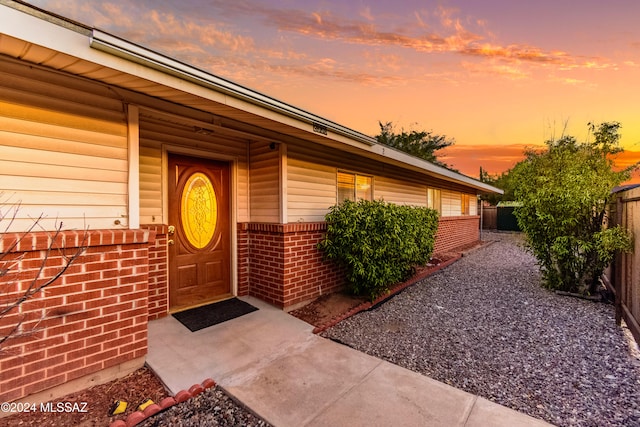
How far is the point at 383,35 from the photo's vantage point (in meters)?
6.19

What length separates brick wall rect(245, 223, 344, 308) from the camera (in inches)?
162

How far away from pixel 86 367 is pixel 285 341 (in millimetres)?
1882

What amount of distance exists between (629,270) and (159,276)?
260 inches

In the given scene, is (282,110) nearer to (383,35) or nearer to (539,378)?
(539,378)

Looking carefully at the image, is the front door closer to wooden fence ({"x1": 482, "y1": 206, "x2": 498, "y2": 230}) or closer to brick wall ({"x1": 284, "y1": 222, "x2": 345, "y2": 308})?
brick wall ({"x1": 284, "y1": 222, "x2": 345, "y2": 308})

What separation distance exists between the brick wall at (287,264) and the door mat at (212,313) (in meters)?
0.40

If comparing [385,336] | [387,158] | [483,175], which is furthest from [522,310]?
[483,175]

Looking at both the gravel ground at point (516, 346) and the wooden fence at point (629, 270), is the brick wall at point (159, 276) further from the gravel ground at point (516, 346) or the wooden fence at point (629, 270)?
the wooden fence at point (629, 270)

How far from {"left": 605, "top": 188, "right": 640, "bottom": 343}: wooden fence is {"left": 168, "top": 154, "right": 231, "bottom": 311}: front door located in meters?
5.61

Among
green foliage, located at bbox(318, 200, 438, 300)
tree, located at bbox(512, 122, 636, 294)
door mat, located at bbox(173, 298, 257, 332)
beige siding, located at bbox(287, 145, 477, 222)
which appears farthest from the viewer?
tree, located at bbox(512, 122, 636, 294)

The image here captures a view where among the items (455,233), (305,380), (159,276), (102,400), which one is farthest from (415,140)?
(102,400)

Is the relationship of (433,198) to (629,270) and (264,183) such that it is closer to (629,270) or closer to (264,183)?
(629,270)

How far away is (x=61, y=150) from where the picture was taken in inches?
90.9

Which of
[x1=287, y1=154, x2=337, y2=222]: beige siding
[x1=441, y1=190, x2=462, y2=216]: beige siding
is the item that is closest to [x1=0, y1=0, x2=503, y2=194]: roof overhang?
[x1=287, y1=154, x2=337, y2=222]: beige siding
